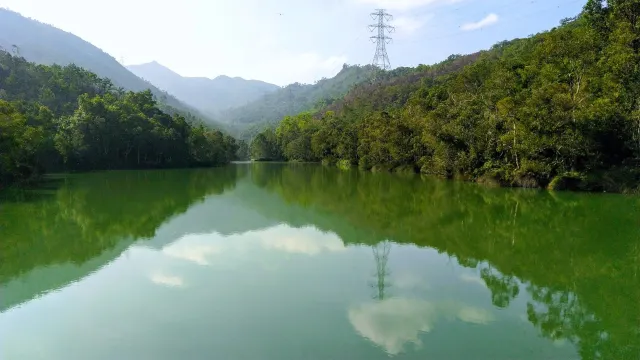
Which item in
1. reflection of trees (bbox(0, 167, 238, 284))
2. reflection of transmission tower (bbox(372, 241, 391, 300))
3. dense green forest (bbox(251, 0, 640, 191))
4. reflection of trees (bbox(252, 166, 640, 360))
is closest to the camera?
reflection of trees (bbox(252, 166, 640, 360))

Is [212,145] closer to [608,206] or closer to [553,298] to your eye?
[608,206]

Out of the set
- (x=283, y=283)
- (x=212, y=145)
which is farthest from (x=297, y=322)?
(x=212, y=145)

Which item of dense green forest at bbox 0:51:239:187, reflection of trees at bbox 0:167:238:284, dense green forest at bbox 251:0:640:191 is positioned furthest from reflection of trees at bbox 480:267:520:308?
dense green forest at bbox 0:51:239:187

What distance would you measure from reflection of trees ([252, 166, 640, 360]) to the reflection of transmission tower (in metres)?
0.44

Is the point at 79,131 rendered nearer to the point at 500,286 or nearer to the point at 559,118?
the point at 559,118

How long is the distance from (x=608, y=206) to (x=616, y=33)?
11454 mm

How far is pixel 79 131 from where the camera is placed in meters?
43.2

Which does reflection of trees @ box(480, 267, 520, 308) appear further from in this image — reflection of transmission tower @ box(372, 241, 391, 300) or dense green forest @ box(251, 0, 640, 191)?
dense green forest @ box(251, 0, 640, 191)

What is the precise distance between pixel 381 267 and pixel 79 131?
143ft

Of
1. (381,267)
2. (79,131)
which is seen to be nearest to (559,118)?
(381,267)

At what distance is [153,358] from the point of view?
16.8 ft

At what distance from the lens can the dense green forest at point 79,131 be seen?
25.5m

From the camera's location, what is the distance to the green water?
5512 mm

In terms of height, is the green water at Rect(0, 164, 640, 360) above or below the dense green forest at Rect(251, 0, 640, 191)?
below
